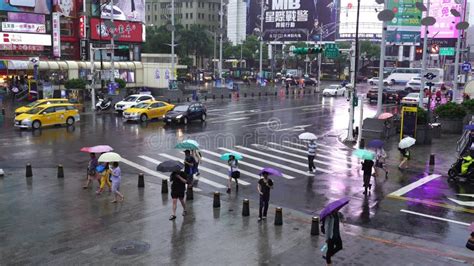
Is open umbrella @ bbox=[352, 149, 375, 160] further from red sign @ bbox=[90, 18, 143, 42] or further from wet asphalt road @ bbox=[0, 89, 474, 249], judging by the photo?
red sign @ bbox=[90, 18, 143, 42]

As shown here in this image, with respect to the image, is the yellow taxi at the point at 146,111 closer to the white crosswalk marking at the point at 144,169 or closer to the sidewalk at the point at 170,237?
the white crosswalk marking at the point at 144,169

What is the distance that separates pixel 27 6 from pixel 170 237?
167 ft

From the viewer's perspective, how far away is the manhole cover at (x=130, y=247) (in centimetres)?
1137

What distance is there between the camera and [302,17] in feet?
418

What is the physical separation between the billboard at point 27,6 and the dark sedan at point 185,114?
29734 mm

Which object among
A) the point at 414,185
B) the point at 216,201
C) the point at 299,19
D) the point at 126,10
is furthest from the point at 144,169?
the point at 299,19

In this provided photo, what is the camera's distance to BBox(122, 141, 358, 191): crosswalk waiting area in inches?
758

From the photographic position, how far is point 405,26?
353ft

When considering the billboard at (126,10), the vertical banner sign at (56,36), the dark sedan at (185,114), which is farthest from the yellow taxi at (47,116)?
the billboard at (126,10)

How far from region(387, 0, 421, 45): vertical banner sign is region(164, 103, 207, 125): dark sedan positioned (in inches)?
3000

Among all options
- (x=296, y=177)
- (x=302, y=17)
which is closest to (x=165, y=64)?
(x=296, y=177)

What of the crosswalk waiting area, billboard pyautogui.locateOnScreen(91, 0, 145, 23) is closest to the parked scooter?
the crosswalk waiting area

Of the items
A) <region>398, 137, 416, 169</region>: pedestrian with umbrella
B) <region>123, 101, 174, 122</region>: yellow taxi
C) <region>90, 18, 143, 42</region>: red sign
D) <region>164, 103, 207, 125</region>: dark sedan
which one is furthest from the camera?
<region>90, 18, 143, 42</region>: red sign

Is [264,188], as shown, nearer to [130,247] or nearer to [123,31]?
[130,247]
